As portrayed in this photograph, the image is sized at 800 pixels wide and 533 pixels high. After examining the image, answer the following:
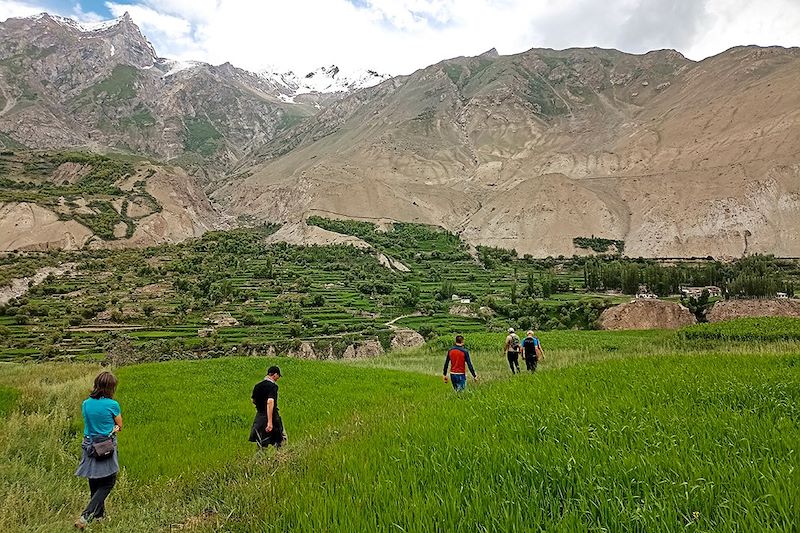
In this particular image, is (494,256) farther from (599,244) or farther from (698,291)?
(698,291)

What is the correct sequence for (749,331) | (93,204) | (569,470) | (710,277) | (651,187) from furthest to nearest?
(651,187)
(93,204)
(710,277)
(749,331)
(569,470)

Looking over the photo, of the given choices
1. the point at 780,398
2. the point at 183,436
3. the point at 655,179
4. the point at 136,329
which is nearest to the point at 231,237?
the point at 136,329

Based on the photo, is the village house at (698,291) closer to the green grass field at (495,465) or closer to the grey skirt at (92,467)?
the green grass field at (495,465)

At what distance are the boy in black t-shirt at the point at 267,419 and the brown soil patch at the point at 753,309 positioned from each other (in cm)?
5761

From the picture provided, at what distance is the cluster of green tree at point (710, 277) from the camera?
250 ft

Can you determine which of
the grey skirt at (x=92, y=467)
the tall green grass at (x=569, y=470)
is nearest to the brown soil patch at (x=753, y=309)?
the tall green grass at (x=569, y=470)

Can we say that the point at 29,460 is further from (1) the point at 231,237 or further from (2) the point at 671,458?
(1) the point at 231,237

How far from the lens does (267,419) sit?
32.0 feet

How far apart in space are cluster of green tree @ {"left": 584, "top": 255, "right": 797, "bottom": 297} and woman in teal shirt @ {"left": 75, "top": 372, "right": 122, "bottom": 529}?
89.2m

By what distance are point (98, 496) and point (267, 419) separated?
3106mm

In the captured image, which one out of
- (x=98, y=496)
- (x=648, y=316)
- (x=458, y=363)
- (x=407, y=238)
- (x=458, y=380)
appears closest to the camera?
(x=98, y=496)

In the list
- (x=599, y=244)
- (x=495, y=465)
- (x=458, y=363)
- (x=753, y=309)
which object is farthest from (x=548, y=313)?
(x=495, y=465)

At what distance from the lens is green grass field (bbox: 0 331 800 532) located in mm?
3607

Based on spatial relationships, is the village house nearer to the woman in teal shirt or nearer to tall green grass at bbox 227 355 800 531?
tall green grass at bbox 227 355 800 531
